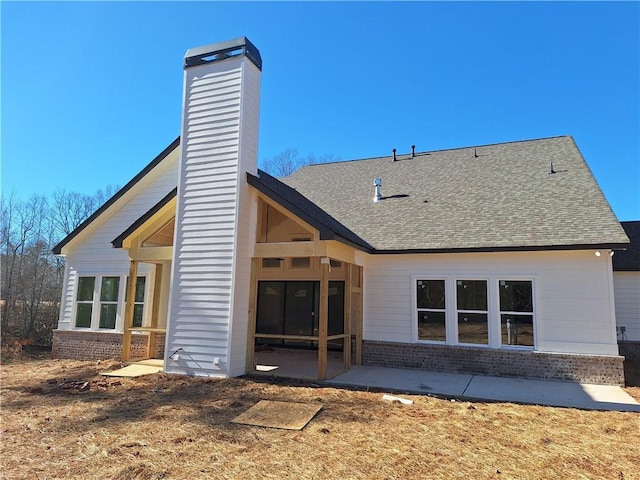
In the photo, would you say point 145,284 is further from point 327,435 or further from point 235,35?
point 327,435

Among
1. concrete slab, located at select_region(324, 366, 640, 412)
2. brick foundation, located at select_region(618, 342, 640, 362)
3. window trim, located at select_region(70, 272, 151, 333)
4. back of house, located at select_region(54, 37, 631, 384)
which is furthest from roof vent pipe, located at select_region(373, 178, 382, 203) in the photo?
brick foundation, located at select_region(618, 342, 640, 362)

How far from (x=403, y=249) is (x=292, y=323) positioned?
506 centimetres

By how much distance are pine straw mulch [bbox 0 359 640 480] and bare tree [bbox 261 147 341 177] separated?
2747cm

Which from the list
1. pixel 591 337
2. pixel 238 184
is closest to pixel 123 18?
pixel 238 184

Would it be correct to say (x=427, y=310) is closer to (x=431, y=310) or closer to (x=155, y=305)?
(x=431, y=310)

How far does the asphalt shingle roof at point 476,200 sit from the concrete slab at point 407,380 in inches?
116

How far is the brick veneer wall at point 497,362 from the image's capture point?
8.33 metres

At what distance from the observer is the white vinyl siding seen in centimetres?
852

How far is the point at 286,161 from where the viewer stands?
33812 millimetres

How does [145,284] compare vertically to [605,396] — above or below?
above

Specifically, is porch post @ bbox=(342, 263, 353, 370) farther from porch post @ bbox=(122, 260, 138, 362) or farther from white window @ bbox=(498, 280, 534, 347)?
porch post @ bbox=(122, 260, 138, 362)

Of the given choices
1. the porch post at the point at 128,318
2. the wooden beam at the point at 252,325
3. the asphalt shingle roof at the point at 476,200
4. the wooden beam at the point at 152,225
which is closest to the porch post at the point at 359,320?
the asphalt shingle roof at the point at 476,200

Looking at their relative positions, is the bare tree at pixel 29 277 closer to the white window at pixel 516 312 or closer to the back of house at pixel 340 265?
the back of house at pixel 340 265

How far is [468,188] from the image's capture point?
39.9ft
